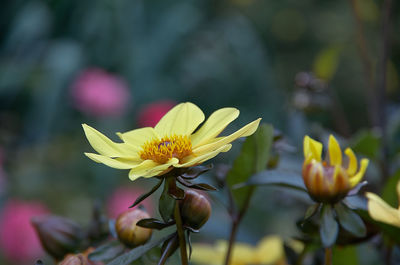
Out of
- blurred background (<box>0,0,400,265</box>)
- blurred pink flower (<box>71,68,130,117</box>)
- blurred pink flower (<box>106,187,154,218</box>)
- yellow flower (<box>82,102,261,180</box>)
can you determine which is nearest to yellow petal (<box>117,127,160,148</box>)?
yellow flower (<box>82,102,261,180</box>)

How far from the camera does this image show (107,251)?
265 mm

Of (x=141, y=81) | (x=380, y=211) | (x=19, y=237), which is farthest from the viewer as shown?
(x=141, y=81)

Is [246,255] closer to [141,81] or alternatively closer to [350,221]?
[350,221]

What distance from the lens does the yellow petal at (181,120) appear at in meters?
0.29

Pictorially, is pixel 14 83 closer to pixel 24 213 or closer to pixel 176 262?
pixel 24 213

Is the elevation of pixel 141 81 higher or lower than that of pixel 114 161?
lower

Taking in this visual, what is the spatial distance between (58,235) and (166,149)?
0.09m

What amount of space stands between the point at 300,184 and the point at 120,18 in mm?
2070

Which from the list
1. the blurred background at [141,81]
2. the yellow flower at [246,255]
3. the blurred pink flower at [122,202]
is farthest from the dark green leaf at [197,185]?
the blurred pink flower at [122,202]

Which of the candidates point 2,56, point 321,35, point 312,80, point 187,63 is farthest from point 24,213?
Answer: point 321,35

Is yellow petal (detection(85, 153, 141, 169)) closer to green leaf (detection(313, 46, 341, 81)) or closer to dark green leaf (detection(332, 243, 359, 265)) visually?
dark green leaf (detection(332, 243, 359, 265))

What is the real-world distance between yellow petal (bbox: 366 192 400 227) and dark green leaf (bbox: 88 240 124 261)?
0.43 ft

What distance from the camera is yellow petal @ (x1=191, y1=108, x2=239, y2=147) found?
26cm

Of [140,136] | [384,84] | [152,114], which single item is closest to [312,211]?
[140,136]
